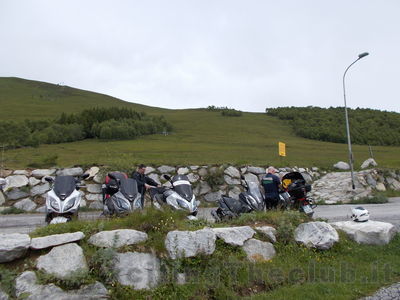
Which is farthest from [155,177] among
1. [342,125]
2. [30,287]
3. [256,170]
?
[342,125]

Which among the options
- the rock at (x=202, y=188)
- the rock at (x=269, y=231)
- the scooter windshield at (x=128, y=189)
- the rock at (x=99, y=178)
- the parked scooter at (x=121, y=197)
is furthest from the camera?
the rock at (x=202, y=188)

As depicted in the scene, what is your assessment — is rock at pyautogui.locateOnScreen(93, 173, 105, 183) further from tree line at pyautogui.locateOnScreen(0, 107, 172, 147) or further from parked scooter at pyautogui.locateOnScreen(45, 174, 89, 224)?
parked scooter at pyautogui.locateOnScreen(45, 174, 89, 224)

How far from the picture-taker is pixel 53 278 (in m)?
4.96

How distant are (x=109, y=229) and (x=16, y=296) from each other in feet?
5.51

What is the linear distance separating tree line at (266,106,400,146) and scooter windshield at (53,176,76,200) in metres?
38.1

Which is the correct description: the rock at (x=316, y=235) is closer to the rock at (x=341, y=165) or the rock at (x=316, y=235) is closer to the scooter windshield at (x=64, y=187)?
the scooter windshield at (x=64, y=187)

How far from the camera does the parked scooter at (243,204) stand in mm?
8750

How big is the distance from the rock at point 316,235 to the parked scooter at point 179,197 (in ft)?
6.97

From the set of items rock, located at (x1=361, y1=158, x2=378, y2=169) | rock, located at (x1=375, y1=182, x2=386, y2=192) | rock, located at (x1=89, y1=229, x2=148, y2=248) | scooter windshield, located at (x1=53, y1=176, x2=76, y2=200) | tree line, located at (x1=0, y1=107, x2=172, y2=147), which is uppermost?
tree line, located at (x1=0, y1=107, x2=172, y2=147)

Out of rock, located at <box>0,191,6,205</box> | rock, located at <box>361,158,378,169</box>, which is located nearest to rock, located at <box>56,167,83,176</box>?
rock, located at <box>0,191,6,205</box>

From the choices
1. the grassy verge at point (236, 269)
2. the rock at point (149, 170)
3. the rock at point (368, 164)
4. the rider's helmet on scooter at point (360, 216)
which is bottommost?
the grassy verge at point (236, 269)

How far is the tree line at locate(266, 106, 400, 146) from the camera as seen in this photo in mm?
41562

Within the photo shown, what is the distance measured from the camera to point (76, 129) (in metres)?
26.9

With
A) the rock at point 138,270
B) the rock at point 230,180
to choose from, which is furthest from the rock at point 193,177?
the rock at point 138,270
